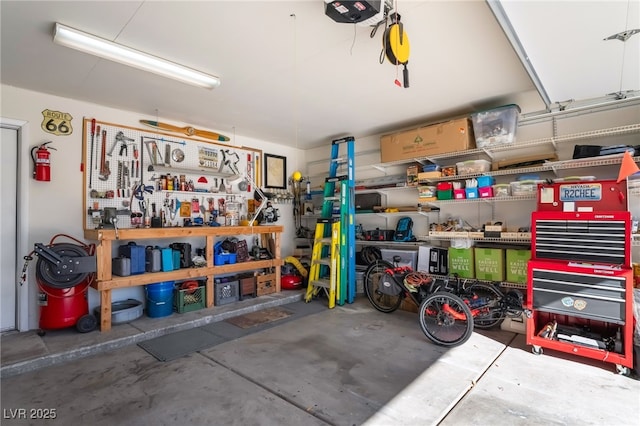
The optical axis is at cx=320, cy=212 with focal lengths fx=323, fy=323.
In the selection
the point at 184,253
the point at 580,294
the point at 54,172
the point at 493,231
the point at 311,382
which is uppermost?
the point at 54,172

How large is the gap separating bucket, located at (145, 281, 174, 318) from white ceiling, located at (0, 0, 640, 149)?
226cm

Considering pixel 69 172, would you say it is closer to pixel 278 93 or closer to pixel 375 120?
pixel 278 93

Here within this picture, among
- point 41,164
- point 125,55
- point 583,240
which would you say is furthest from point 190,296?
point 583,240

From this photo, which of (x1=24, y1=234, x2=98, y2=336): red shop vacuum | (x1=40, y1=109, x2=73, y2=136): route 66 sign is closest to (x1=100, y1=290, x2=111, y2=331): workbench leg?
(x1=24, y1=234, x2=98, y2=336): red shop vacuum

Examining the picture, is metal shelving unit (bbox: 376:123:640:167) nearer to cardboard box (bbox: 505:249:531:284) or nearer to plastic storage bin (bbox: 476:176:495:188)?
plastic storage bin (bbox: 476:176:495:188)

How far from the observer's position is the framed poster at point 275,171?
5.86 meters

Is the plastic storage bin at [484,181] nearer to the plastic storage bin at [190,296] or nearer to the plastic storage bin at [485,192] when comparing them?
the plastic storage bin at [485,192]

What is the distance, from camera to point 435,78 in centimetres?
330

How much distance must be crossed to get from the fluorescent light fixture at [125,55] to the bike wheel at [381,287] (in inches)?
118

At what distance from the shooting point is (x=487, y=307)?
3.44m

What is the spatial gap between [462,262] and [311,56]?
2964mm

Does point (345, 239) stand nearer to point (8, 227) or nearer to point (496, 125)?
point (496, 125)

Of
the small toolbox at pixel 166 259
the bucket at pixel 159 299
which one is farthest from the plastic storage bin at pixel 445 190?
the bucket at pixel 159 299

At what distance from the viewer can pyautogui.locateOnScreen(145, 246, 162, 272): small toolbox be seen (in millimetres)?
3930
